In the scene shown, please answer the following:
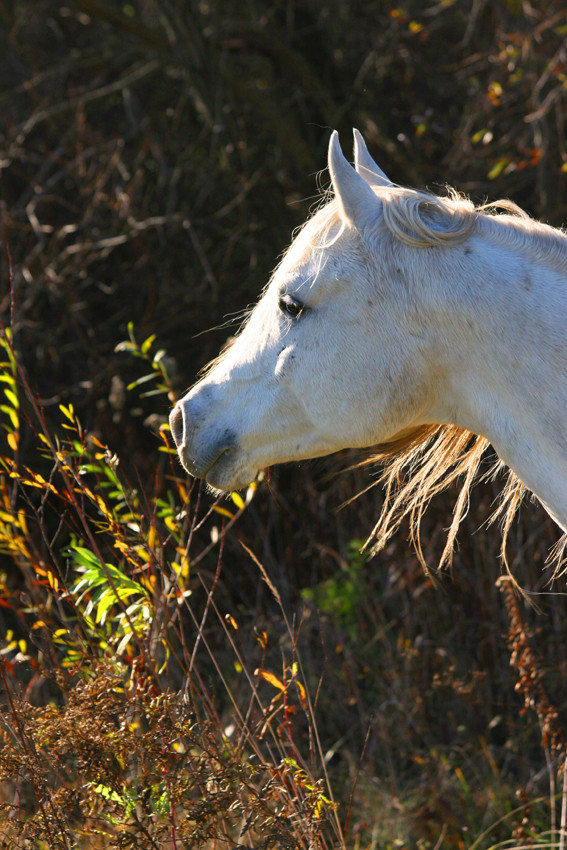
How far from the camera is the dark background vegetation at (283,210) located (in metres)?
3.69

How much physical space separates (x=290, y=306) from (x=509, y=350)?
527 millimetres

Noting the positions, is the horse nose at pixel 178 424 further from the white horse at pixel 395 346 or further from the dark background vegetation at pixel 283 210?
the dark background vegetation at pixel 283 210

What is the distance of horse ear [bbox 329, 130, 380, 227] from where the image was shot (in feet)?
5.86

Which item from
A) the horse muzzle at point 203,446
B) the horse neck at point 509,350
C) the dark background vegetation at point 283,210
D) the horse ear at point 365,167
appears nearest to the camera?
the horse neck at point 509,350

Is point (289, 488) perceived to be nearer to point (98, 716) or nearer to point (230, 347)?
point (230, 347)

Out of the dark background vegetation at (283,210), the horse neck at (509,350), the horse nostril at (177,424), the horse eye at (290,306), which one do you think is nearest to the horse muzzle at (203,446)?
the horse nostril at (177,424)

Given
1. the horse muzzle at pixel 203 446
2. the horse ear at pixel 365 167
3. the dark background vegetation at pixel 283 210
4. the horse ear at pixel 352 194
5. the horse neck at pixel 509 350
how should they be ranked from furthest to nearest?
the dark background vegetation at pixel 283 210, the horse ear at pixel 365 167, the horse muzzle at pixel 203 446, the horse ear at pixel 352 194, the horse neck at pixel 509 350

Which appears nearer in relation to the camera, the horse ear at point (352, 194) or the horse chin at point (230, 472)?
the horse ear at point (352, 194)

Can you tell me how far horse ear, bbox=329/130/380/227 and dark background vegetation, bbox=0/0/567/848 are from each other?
2282mm

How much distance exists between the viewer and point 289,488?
5180 millimetres

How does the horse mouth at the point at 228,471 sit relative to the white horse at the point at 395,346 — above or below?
below

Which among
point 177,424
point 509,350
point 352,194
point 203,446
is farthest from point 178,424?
point 509,350

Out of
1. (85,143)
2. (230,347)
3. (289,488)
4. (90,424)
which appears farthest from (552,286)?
(85,143)

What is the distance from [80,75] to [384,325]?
512 cm
